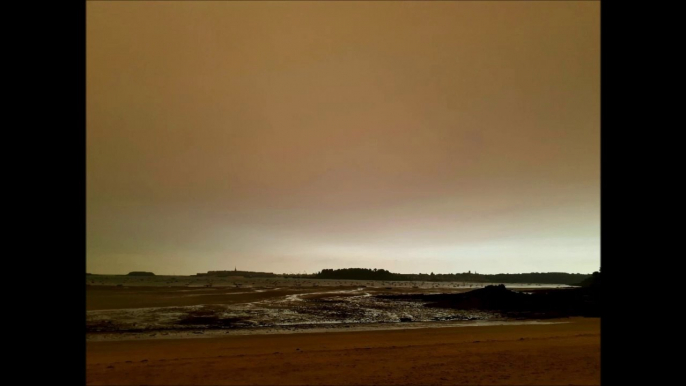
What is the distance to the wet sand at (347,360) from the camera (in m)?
8.80

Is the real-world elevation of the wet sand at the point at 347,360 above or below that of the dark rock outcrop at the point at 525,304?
above

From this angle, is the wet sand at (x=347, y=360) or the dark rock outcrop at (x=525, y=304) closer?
the wet sand at (x=347, y=360)

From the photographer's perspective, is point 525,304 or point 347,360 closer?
point 347,360

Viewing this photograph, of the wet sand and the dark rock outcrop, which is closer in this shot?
the wet sand

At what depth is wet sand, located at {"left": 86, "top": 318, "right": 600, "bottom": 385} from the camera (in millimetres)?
8805

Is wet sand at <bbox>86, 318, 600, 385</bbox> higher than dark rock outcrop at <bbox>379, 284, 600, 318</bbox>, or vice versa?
wet sand at <bbox>86, 318, 600, 385</bbox>

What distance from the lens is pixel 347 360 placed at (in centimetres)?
1080

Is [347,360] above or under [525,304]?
above
